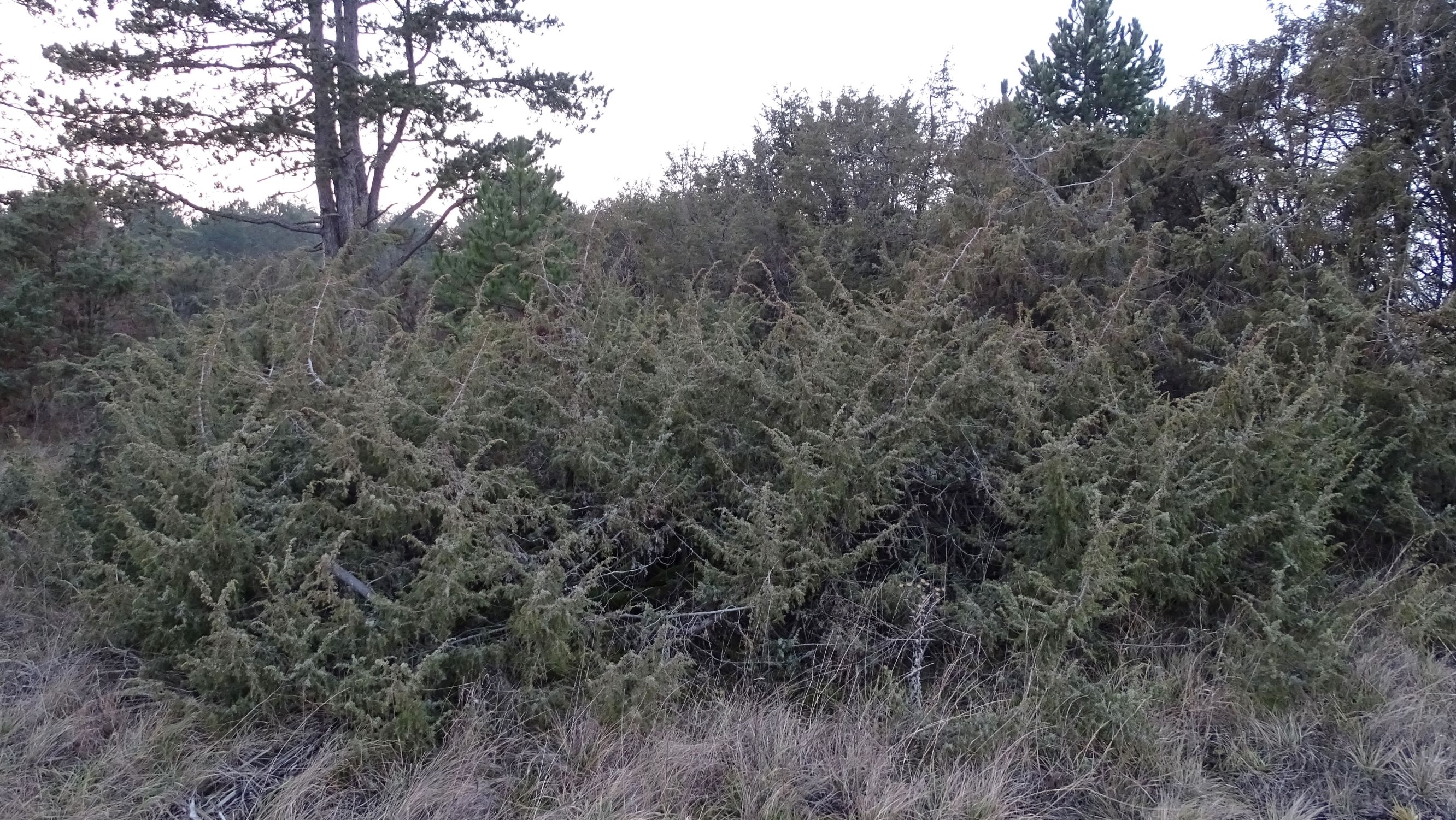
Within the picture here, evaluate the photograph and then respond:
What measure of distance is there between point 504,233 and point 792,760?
23.1ft

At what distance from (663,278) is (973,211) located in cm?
389

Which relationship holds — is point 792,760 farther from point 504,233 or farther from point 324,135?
point 324,135

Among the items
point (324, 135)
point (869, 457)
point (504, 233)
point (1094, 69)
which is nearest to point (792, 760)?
point (869, 457)

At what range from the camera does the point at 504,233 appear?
29.4 feet

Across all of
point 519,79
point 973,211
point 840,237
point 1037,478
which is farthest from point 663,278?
point 1037,478

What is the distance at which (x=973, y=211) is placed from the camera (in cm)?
684

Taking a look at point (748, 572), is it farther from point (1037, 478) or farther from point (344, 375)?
point (344, 375)

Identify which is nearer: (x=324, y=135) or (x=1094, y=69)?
(x=324, y=135)

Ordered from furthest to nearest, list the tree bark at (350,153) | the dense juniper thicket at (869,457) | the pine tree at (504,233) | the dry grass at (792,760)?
the tree bark at (350,153), the pine tree at (504,233), the dense juniper thicket at (869,457), the dry grass at (792,760)

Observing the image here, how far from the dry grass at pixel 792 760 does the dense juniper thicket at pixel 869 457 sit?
0.14 meters

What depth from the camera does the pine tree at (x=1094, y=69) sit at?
640 inches

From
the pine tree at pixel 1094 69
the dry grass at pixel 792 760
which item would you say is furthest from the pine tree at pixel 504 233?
the pine tree at pixel 1094 69

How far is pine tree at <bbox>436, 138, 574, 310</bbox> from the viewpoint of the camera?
7.62m

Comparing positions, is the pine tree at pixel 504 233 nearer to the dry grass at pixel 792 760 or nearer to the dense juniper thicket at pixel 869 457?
the dense juniper thicket at pixel 869 457
